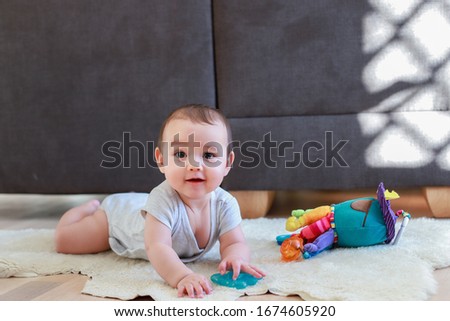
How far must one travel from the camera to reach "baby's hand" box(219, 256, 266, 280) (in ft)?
3.04

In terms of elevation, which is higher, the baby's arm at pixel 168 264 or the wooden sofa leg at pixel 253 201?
the baby's arm at pixel 168 264

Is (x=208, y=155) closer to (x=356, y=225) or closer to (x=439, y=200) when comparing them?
(x=356, y=225)

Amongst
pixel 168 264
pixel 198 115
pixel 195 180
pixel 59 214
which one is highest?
pixel 198 115

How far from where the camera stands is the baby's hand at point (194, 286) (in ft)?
2.86

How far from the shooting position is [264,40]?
4.83 feet

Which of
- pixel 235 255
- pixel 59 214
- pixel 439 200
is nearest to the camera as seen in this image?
pixel 235 255

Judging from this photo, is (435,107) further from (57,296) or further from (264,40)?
(57,296)

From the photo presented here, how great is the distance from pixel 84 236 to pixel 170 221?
0.25 metres

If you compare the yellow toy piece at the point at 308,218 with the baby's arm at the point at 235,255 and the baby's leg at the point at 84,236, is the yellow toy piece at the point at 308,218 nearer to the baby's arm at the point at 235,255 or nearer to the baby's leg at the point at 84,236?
the baby's arm at the point at 235,255

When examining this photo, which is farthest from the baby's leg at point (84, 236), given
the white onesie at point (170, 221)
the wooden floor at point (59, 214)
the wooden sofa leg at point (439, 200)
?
the wooden sofa leg at point (439, 200)

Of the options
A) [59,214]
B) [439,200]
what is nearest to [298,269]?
[439,200]

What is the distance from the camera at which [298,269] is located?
0.99 meters

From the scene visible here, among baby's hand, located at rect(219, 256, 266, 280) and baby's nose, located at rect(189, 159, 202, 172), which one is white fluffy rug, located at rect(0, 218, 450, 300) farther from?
baby's nose, located at rect(189, 159, 202, 172)
